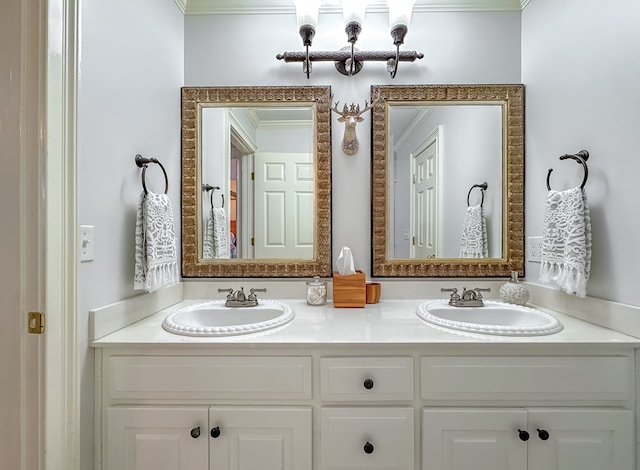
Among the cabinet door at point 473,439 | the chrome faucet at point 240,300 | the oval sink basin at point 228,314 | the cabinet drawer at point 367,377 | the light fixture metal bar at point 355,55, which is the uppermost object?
the light fixture metal bar at point 355,55

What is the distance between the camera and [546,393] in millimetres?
952

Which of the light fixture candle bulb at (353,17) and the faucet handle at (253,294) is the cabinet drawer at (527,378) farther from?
the light fixture candle bulb at (353,17)

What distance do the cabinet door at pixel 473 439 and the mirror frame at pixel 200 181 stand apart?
0.76 metres

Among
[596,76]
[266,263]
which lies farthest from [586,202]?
[266,263]

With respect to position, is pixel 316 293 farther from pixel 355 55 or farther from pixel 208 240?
pixel 355 55

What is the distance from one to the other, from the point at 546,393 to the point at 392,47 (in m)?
1.55

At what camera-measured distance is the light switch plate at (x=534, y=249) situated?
1.39 m

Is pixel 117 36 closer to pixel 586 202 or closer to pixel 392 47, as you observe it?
pixel 392 47

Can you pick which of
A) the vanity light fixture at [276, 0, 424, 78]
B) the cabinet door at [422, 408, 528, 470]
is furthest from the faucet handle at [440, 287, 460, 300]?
the vanity light fixture at [276, 0, 424, 78]

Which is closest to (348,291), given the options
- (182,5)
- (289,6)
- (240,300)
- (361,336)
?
(361,336)

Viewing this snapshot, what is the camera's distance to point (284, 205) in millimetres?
1484

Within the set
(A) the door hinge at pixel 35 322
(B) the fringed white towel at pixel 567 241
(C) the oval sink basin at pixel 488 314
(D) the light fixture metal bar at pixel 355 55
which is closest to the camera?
(A) the door hinge at pixel 35 322

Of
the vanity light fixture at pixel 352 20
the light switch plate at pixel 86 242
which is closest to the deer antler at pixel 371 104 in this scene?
the vanity light fixture at pixel 352 20

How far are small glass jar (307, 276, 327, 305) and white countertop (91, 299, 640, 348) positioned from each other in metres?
0.19
